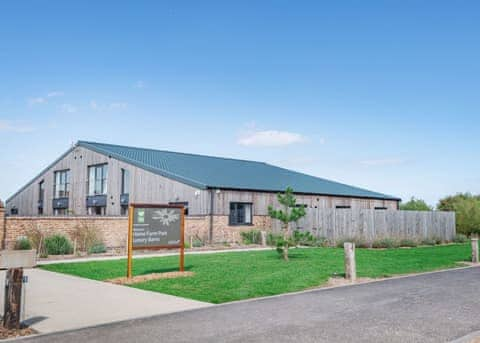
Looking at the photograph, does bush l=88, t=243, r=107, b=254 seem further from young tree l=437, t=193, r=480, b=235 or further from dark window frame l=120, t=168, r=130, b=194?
young tree l=437, t=193, r=480, b=235

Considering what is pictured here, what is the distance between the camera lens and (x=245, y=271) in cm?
1423

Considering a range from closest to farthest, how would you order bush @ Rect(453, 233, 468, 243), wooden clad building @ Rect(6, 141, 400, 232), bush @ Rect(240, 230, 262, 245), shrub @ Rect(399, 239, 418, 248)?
shrub @ Rect(399, 239, 418, 248) → bush @ Rect(240, 230, 262, 245) → wooden clad building @ Rect(6, 141, 400, 232) → bush @ Rect(453, 233, 468, 243)

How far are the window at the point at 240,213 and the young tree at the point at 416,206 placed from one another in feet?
54.8

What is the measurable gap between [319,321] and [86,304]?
15.0 ft

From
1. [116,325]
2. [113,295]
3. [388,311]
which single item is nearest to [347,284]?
[388,311]

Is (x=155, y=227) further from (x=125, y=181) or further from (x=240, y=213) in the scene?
(x=125, y=181)

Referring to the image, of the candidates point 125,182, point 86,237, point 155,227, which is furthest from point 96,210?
point 155,227

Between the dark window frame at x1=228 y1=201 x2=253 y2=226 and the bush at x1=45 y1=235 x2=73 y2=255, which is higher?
the dark window frame at x1=228 y1=201 x2=253 y2=226

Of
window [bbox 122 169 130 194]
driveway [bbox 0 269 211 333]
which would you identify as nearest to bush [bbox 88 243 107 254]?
driveway [bbox 0 269 211 333]

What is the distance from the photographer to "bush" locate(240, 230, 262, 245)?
2944 centimetres

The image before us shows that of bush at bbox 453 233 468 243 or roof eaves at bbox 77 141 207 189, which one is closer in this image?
roof eaves at bbox 77 141 207 189

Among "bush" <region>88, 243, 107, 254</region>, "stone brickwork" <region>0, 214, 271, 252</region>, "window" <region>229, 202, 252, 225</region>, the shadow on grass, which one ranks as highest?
"window" <region>229, 202, 252, 225</region>

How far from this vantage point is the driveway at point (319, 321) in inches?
273

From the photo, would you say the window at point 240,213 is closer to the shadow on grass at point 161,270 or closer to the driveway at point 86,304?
the shadow on grass at point 161,270
